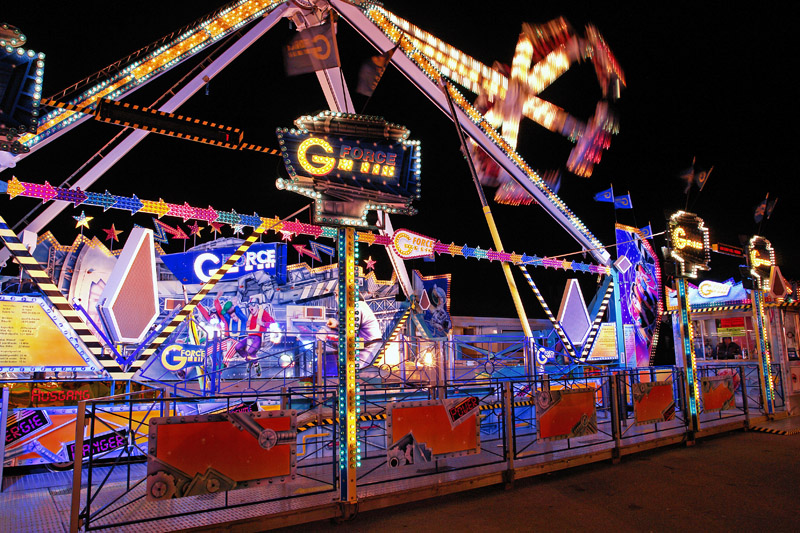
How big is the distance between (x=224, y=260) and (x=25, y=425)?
852 cm

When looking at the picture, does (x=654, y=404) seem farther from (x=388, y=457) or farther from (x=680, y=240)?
(x=388, y=457)

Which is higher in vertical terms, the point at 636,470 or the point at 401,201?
the point at 401,201

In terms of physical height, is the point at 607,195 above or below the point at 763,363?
above

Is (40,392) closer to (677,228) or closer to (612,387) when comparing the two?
(612,387)

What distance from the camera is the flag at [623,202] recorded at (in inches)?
719

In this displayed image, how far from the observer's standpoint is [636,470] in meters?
8.45

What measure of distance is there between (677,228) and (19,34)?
40.5ft

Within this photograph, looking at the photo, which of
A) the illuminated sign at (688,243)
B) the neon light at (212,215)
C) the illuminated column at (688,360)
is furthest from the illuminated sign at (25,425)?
the illuminated sign at (688,243)

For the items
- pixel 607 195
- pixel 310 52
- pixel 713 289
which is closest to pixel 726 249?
pixel 607 195

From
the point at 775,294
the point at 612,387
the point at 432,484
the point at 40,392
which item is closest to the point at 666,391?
the point at 612,387

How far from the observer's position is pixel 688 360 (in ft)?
37.3

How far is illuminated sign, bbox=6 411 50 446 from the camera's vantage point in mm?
8070

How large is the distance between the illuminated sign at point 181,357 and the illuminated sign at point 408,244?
5.91 m

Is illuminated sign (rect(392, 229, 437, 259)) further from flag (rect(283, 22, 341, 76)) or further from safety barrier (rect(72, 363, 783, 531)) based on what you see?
flag (rect(283, 22, 341, 76))
